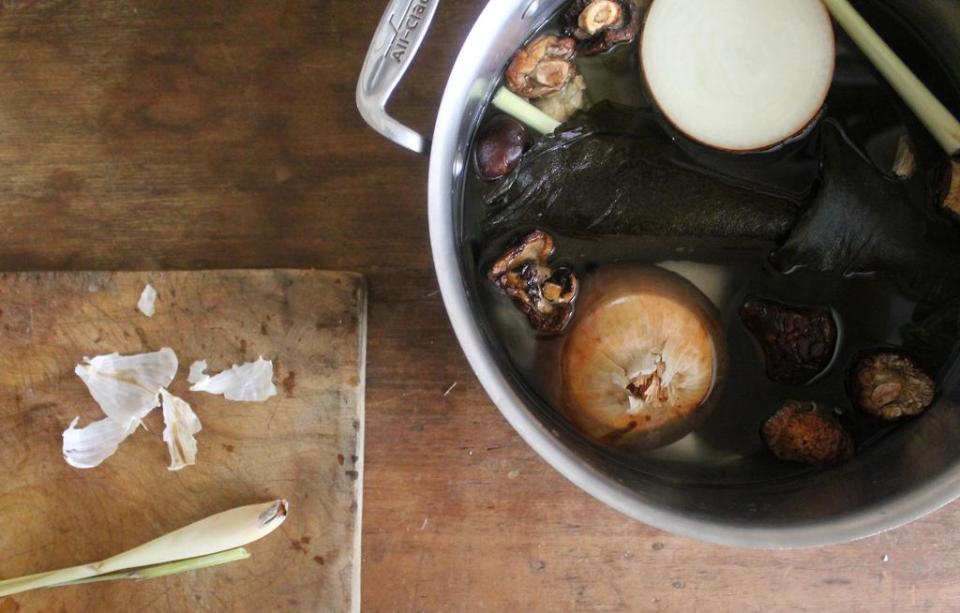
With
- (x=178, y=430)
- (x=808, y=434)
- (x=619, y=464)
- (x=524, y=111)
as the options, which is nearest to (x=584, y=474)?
(x=619, y=464)

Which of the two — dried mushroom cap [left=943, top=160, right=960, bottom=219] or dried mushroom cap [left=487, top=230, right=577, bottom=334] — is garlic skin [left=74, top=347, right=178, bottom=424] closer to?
dried mushroom cap [left=487, top=230, right=577, bottom=334]

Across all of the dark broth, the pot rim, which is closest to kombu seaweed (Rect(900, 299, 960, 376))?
the dark broth

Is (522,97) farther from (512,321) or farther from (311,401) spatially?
(311,401)

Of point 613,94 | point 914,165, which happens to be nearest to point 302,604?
point 613,94

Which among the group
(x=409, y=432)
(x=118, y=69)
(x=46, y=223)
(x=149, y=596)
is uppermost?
(x=118, y=69)

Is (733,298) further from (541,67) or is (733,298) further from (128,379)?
(128,379)

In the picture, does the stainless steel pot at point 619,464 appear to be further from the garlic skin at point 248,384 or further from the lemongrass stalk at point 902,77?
the garlic skin at point 248,384

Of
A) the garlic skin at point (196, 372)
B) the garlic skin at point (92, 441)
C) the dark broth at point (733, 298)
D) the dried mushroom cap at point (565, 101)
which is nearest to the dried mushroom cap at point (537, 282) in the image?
the dark broth at point (733, 298)
